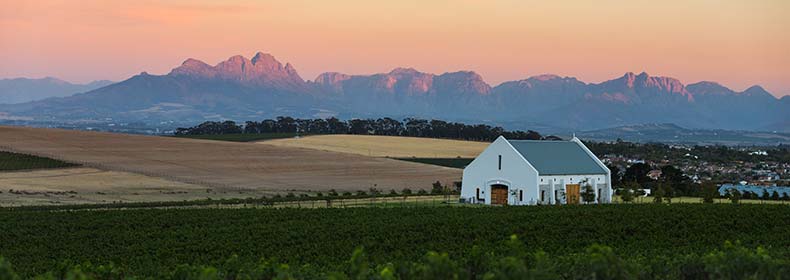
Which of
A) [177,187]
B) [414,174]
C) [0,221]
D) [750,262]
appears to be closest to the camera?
[750,262]

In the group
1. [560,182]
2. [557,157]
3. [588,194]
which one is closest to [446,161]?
[557,157]

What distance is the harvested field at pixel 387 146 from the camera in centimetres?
12194

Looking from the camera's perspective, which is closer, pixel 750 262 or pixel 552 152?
pixel 750 262

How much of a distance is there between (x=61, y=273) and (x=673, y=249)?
1831 cm

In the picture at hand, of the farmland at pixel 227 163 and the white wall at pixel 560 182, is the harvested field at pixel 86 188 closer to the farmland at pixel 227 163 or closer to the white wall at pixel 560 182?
the farmland at pixel 227 163

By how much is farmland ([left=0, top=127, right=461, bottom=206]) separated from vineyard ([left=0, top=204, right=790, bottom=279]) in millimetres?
26349

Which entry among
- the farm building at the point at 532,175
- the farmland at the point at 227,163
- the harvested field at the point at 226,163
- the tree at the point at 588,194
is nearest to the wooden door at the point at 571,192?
the farm building at the point at 532,175

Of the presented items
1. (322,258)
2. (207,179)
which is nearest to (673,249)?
(322,258)

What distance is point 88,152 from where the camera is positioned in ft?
315

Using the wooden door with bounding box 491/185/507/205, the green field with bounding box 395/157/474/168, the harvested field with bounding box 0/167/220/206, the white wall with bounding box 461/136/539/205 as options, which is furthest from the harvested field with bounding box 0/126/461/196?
the wooden door with bounding box 491/185/507/205

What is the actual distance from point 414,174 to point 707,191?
34.3 metres

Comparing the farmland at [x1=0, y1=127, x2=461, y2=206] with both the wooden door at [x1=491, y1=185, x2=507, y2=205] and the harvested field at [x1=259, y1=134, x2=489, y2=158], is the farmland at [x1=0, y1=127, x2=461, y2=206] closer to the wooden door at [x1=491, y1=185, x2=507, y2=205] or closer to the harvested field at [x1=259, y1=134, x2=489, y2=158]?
the harvested field at [x1=259, y1=134, x2=489, y2=158]

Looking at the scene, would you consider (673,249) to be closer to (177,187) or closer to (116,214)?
(116,214)

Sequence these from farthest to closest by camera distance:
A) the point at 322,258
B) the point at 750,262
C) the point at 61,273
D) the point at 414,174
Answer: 1. the point at 414,174
2. the point at 322,258
3. the point at 61,273
4. the point at 750,262
